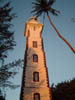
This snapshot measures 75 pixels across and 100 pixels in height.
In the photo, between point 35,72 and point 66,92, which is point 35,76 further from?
point 66,92

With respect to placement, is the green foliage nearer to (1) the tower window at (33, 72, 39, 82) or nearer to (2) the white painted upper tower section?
(1) the tower window at (33, 72, 39, 82)

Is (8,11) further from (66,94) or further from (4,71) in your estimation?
(66,94)

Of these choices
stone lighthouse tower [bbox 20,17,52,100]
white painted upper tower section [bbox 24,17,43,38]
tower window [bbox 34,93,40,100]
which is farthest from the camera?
white painted upper tower section [bbox 24,17,43,38]

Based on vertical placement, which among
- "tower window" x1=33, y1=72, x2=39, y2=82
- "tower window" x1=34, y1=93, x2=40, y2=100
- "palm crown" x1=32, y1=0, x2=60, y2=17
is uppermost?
"palm crown" x1=32, y1=0, x2=60, y2=17

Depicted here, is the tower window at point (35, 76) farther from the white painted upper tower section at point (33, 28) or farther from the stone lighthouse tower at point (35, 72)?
the white painted upper tower section at point (33, 28)

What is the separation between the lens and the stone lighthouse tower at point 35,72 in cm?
2166

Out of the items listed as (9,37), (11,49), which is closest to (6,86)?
(11,49)

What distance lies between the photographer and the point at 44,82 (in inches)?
911

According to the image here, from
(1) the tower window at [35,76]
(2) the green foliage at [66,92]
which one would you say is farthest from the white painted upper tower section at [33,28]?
(2) the green foliage at [66,92]

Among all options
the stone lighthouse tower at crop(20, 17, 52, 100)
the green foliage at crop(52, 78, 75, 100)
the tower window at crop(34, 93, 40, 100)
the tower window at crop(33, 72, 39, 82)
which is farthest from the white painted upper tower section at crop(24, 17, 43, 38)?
the tower window at crop(34, 93, 40, 100)

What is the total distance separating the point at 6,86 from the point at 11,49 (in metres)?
3.86

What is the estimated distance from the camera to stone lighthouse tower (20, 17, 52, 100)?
21656 mm

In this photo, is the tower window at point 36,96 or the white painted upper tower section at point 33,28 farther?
the white painted upper tower section at point 33,28

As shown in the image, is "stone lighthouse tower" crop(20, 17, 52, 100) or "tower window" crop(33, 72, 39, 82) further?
"tower window" crop(33, 72, 39, 82)
